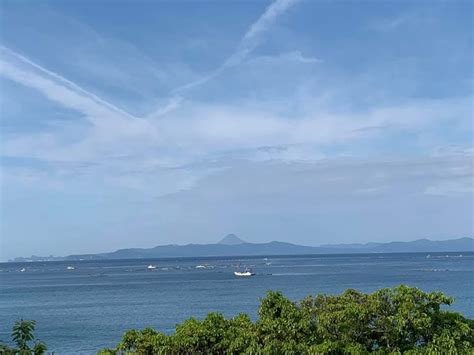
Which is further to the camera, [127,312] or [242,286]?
[242,286]

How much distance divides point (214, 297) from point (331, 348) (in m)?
60.9

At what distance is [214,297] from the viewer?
7506cm

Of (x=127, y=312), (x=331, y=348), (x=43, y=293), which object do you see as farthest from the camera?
(x=43, y=293)

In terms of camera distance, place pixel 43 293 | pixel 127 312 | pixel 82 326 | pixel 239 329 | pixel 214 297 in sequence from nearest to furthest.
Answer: pixel 239 329 < pixel 82 326 < pixel 127 312 < pixel 214 297 < pixel 43 293

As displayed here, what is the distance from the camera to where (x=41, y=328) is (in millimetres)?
52406

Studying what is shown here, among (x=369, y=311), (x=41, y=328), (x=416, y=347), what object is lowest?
(x=41, y=328)

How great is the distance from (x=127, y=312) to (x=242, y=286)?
115 ft

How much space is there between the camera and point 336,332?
660 inches

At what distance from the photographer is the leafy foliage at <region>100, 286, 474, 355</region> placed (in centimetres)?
1605

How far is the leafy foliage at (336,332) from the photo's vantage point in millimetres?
16047

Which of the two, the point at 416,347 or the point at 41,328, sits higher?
the point at 416,347

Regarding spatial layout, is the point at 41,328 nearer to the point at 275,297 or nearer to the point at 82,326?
the point at 82,326

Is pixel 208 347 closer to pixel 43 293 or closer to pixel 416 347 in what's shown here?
pixel 416 347

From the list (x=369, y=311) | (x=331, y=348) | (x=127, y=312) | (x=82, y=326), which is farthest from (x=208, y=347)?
(x=127, y=312)
